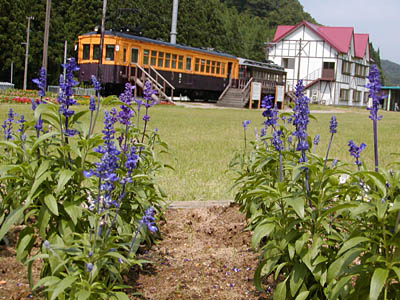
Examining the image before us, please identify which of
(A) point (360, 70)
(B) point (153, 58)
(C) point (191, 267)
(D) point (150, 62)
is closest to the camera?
A: (C) point (191, 267)

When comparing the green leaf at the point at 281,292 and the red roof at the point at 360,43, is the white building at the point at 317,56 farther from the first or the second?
the green leaf at the point at 281,292

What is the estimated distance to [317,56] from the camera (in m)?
47.3

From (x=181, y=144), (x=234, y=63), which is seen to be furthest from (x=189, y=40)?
(x=181, y=144)

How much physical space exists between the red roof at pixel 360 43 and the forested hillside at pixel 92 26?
1269 centimetres

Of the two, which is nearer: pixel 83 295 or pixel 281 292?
pixel 83 295

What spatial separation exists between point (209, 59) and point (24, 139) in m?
26.4

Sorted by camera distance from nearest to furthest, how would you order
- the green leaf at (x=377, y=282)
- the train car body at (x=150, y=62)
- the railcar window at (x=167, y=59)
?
the green leaf at (x=377, y=282) < the train car body at (x=150, y=62) < the railcar window at (x=167, y=59)

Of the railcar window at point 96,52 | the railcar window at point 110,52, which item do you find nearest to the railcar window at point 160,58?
the railcar window at point 110,52

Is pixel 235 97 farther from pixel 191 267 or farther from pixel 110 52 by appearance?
pixel 191 267

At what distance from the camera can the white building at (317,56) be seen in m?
46.8

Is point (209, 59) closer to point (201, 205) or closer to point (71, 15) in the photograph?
point (71, 15)

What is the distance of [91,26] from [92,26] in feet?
0.37

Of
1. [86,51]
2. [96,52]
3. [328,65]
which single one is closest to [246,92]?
[96,52]

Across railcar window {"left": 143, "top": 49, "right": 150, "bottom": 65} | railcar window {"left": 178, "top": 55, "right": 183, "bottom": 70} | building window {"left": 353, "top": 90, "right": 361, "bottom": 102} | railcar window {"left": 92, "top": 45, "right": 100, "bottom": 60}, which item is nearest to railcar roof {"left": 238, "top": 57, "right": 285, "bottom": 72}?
railcar window {"left": 178, "top": 55, "right": 183, "bottom": 70}
